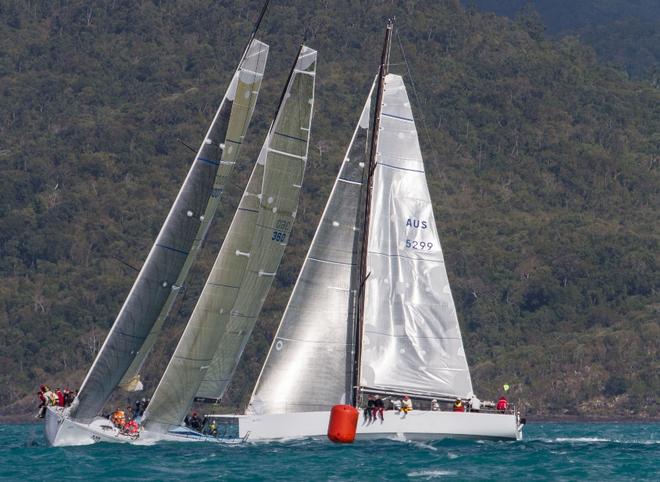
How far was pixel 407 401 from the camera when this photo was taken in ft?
126

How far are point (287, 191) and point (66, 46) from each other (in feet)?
364

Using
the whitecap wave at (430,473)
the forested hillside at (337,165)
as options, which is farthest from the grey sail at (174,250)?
the forested hillside at (337,165)

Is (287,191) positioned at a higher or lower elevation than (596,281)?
lower

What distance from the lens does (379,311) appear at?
3894 cm

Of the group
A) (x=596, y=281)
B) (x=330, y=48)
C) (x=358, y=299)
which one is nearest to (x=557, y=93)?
(x=330, y=48)

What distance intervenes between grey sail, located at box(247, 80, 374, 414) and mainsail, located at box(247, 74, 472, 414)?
0.08 feet

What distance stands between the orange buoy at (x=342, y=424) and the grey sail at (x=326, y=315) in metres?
1.50

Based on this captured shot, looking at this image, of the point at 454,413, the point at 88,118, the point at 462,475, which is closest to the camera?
the point at 462,475

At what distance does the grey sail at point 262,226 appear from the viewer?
38.2 meters

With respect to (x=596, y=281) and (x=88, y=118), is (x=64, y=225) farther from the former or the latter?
(x=596, y=281)

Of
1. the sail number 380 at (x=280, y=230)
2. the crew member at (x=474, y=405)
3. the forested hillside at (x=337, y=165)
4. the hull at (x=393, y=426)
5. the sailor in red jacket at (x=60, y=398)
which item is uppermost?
the forested hillside at (x=337, y=165)

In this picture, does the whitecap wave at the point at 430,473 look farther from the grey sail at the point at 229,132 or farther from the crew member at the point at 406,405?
the grey sail at the point at 229,132

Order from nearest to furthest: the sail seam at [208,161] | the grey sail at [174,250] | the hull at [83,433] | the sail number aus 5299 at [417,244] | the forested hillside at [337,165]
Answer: the grey sail at [174,250]
the hull at [83,433]
the sail seam at [208,161]
the sail number aus 5299 at [417,244]
the forested hillside at [337,165]

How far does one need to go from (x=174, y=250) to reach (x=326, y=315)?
4433 mm
